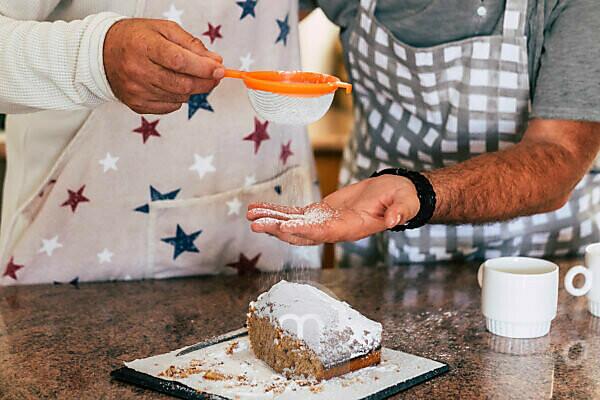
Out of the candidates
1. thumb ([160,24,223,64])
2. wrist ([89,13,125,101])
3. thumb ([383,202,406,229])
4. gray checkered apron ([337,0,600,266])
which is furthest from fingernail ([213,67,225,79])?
gray checkered apron ([337,0,600,266])

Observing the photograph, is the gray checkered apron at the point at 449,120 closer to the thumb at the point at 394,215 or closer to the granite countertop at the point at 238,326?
the granite countertop at the point at 238,326

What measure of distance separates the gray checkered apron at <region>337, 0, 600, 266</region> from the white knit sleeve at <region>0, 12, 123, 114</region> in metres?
0.63

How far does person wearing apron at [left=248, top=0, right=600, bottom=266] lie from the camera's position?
4.29ft

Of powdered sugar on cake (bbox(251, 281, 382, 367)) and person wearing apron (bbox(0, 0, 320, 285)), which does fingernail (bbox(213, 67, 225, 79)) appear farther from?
person wearing apron (bbox(0, 0, 320, 285))

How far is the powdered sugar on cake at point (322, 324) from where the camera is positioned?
3.57ft

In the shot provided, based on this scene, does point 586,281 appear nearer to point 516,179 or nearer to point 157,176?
point 516,179

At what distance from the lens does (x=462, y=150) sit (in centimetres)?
171

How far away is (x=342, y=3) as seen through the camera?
5.67 ft

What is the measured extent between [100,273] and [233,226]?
0.85 feet

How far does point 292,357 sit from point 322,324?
0.19 feet

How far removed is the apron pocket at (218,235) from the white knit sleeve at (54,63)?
0.36 meters

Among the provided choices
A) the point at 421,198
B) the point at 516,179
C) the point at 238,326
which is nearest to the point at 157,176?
the point at 238,326

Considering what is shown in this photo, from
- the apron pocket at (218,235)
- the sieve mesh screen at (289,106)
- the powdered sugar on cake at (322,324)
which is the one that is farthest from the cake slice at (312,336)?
the apron pocket at (218,235)

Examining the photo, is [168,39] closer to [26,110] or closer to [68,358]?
[26,110]
